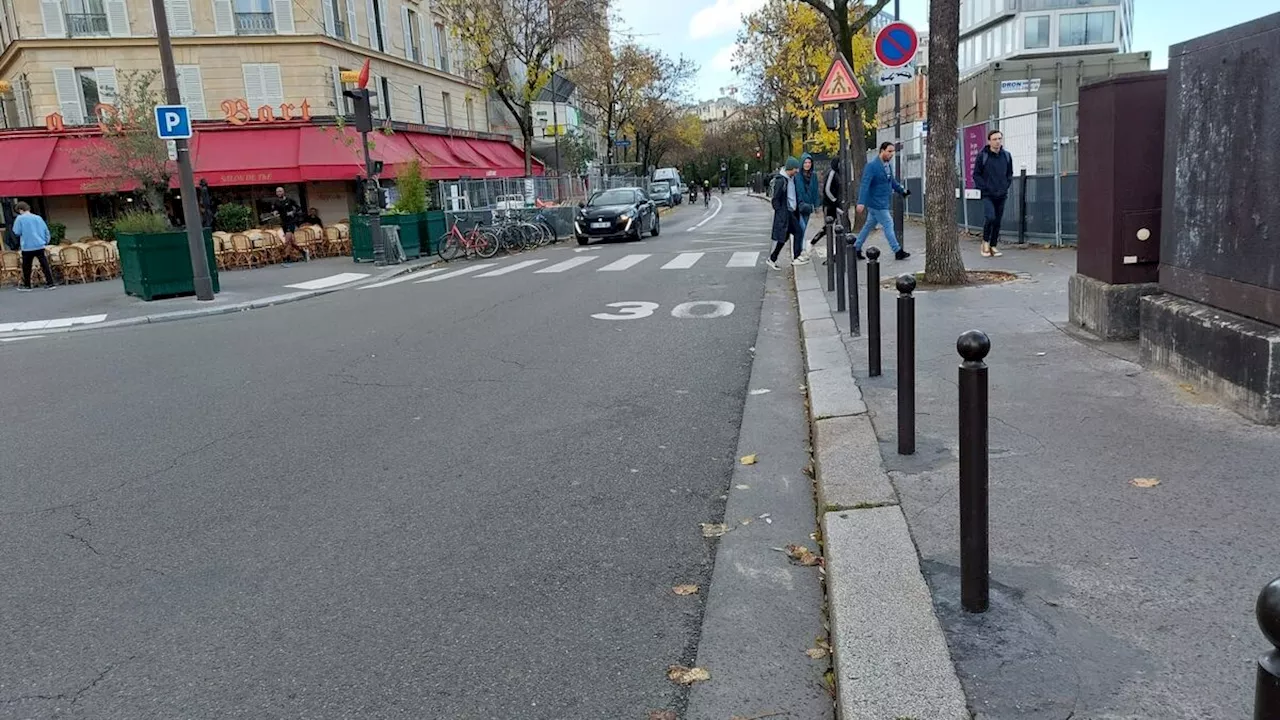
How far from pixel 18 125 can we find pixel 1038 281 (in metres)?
32.1

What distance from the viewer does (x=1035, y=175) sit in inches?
591

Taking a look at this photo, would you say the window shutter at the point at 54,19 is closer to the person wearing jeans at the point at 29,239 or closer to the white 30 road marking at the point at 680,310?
the person wearing jeans at the point at 29,239

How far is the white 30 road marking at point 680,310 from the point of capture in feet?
35.8

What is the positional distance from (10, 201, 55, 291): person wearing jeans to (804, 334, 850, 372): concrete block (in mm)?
16775

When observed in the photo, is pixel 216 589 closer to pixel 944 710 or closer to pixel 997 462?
pixel 944 710

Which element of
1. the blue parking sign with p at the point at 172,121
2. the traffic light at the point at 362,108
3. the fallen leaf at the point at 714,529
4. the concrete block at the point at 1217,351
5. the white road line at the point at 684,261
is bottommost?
the fallen leaf at the point at 714,529

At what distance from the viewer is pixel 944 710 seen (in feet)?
8.52

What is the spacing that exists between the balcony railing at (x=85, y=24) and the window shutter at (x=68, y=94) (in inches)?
46.0

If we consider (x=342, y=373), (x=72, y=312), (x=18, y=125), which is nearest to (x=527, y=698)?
(x=342, y=373)

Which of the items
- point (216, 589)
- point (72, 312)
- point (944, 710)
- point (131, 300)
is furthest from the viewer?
point (131, 300)

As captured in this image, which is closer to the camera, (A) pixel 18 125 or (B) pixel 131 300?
(B) pixel 131 300

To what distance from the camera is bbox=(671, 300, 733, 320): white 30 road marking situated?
10.8 metres

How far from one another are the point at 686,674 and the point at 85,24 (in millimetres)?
32865

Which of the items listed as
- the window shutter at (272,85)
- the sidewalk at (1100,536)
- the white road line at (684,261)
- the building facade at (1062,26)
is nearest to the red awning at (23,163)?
the window shutter at (272,85)
